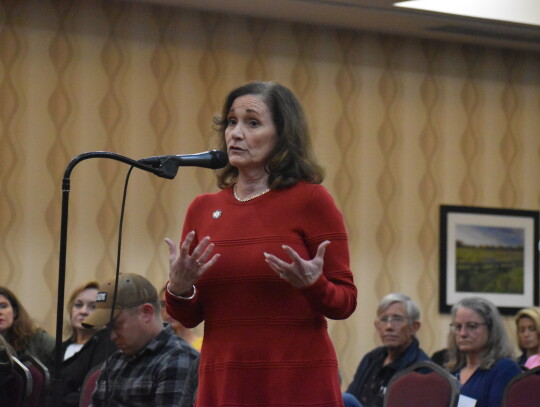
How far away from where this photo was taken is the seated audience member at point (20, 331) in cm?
569

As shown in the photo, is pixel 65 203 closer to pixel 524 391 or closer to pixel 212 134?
pixel 524 391

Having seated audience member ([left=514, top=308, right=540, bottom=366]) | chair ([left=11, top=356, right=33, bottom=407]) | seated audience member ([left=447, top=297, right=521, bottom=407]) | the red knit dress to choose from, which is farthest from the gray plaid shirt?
seated audience member ([left=514, top=308, right=540, bottom=366])

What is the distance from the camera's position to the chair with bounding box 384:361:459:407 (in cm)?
372

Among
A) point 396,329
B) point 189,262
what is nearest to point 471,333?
point 396,329

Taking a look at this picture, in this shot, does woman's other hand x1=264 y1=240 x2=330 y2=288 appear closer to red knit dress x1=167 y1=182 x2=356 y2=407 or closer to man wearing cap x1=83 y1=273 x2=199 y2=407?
red knit dress x1=167 y1=182 x2=356 y2=407

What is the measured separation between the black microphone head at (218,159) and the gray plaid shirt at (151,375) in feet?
4.26

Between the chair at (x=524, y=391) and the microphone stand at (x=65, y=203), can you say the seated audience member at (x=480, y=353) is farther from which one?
the microphone stand at (x=65, y=203)

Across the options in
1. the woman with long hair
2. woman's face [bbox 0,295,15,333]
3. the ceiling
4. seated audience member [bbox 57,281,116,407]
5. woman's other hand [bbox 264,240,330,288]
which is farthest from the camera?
the ceiling

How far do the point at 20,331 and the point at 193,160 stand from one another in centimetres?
388

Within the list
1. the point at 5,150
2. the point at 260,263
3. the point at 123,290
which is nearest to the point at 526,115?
the point at 5,150

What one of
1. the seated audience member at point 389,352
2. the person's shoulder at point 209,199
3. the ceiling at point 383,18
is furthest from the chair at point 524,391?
the ceiling at point 383,18

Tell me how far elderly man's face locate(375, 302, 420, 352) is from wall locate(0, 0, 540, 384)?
1.56 m

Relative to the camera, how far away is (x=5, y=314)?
5688 mm

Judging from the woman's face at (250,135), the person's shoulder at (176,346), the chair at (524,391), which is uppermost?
the woman's face at (250,135)
